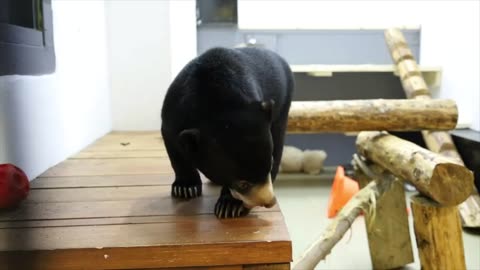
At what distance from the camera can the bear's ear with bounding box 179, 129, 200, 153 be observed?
100 centimetres

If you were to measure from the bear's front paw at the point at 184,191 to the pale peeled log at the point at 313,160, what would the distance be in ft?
7.65

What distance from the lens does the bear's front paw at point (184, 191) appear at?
125 cm

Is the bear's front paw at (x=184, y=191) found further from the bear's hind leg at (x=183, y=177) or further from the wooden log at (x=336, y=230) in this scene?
the wooden log at (x=336, y=230)

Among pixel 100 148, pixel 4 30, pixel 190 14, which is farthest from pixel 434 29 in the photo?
pixel 4 30

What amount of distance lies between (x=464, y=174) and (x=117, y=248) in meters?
1.06

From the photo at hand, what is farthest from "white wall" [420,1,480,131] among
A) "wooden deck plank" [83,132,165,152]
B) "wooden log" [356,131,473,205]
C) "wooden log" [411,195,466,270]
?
"wooden deck plank" [83,132,165,152]

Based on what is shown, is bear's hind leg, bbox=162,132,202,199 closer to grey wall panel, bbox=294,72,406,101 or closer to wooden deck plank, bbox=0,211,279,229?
wooden deck plank, bbox=0,211,279,229

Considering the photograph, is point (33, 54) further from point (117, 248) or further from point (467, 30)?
point (467, 30)

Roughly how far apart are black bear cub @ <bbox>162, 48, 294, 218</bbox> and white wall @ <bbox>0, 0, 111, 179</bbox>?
491 millimetres

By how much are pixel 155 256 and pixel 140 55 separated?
1757mm

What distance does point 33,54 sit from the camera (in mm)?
1480

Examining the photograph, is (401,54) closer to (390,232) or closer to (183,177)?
(390,232)

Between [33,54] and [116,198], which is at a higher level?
[33,54]

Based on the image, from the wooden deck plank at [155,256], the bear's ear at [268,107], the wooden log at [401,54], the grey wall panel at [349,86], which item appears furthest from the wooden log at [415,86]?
the wooden deck plank at [155,256]
